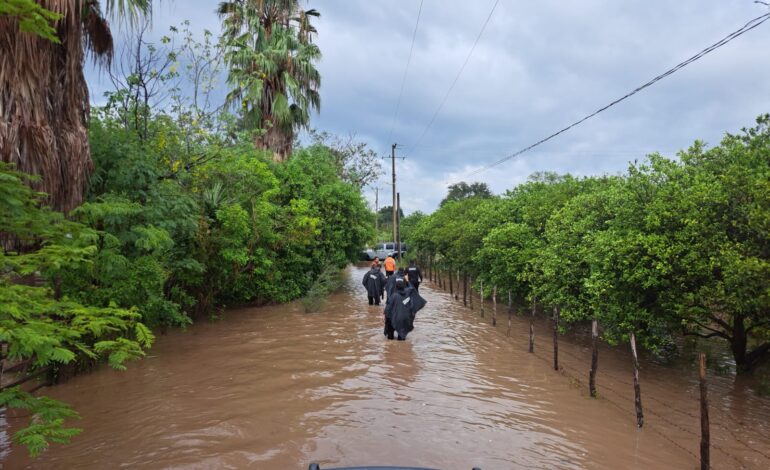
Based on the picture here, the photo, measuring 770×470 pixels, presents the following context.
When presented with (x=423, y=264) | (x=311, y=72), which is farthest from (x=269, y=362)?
(x=423, y=264)

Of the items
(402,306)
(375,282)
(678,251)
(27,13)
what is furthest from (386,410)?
(375,282)

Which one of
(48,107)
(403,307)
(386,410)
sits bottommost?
(386,410)

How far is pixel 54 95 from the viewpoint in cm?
691

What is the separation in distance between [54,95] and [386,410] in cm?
680

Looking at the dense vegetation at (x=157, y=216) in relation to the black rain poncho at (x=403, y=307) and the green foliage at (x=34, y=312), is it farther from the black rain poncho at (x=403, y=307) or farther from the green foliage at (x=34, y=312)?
the black rain poncho at (x=403, y=307)

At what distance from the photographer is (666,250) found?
27.3ft

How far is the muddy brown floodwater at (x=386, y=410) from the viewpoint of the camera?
6.02 m

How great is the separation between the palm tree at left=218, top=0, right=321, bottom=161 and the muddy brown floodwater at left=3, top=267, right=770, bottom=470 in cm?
1123

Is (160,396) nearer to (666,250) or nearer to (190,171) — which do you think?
(190,171)

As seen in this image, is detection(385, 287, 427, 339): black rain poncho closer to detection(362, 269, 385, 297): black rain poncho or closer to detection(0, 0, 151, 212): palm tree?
detection(362, 269, 385, 297): black rain poncho

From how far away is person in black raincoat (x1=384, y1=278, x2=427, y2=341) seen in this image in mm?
12070

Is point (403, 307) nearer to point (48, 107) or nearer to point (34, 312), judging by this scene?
point (48, 107)

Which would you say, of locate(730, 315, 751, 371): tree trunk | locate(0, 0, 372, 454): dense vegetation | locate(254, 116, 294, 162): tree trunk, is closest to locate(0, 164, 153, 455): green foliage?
locate(0, 0, 372, 454): dense vegetation

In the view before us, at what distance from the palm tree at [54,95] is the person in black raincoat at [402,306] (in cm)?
729
